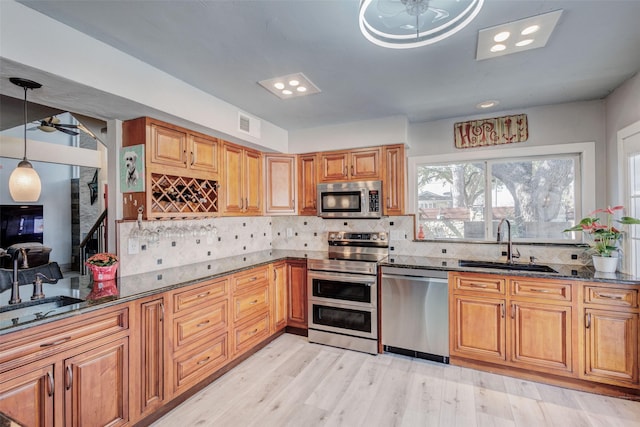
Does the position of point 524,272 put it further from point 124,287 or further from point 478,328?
point 124,287

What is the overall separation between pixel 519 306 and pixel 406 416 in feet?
4.42

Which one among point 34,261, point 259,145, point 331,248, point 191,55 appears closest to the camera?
point 191,55

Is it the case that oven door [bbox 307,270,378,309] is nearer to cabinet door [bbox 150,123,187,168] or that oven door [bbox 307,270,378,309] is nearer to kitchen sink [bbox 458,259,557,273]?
kitchen sink [bbox 458,259,557,273]

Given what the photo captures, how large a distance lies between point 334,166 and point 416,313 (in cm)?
189

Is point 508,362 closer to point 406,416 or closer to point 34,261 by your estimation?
point 406,416

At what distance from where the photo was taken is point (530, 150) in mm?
3105

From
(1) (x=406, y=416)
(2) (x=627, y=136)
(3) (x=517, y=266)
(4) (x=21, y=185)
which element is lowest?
(1) (x=406, y=416)

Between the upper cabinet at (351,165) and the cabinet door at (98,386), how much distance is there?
103 inches

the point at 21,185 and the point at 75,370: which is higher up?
the point at 21,185

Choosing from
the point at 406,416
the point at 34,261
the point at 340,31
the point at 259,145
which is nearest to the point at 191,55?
the point at 340,31

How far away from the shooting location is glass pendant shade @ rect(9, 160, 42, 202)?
7.39ft

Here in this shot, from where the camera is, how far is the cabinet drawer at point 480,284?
2619 mm

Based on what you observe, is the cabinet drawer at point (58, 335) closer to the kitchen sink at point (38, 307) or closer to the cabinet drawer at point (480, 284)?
the kitchen sink at point (38, 307)

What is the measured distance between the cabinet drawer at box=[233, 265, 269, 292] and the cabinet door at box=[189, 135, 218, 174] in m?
1.05
